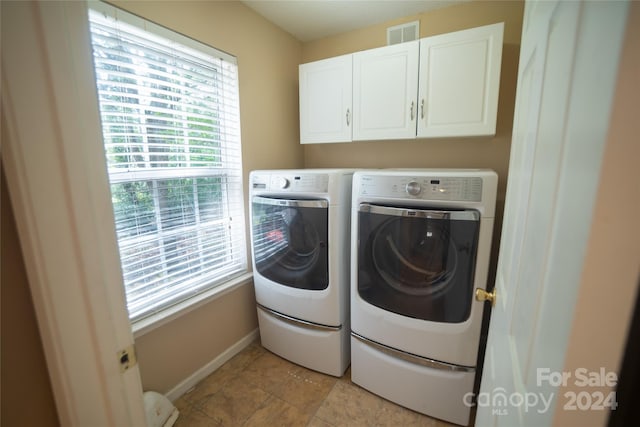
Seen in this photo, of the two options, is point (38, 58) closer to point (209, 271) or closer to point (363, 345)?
point (209, 271)

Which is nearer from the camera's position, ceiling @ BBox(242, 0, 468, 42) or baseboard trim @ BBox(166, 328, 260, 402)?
baseboard trim @ BBox(166, 328, 260, 402)

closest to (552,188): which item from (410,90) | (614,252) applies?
(614,252)

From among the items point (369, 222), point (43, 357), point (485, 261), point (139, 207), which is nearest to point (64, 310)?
point (43, 357)

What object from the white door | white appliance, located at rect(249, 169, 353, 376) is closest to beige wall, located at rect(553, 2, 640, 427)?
the white door

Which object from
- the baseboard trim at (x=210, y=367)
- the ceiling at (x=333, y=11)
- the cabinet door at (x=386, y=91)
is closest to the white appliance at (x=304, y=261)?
the baseboard trim at (x=210, y=367)

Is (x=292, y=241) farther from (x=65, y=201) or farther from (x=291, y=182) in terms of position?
(x=65, y=201)

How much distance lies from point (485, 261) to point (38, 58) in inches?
60.4

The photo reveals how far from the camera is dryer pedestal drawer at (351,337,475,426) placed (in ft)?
4.50

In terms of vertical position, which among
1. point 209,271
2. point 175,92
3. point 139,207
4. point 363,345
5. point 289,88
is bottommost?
point 363,345

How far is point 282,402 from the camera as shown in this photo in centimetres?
157

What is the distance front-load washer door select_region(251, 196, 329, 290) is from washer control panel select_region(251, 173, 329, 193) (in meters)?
0.07

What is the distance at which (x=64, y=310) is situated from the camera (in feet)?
1.65

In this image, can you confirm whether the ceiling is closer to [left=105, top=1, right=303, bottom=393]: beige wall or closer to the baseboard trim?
[left=105, top=1, right=303, bottom=393]: beige wall

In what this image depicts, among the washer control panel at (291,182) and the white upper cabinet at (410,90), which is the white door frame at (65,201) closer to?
the washer control panel at (291,182)
